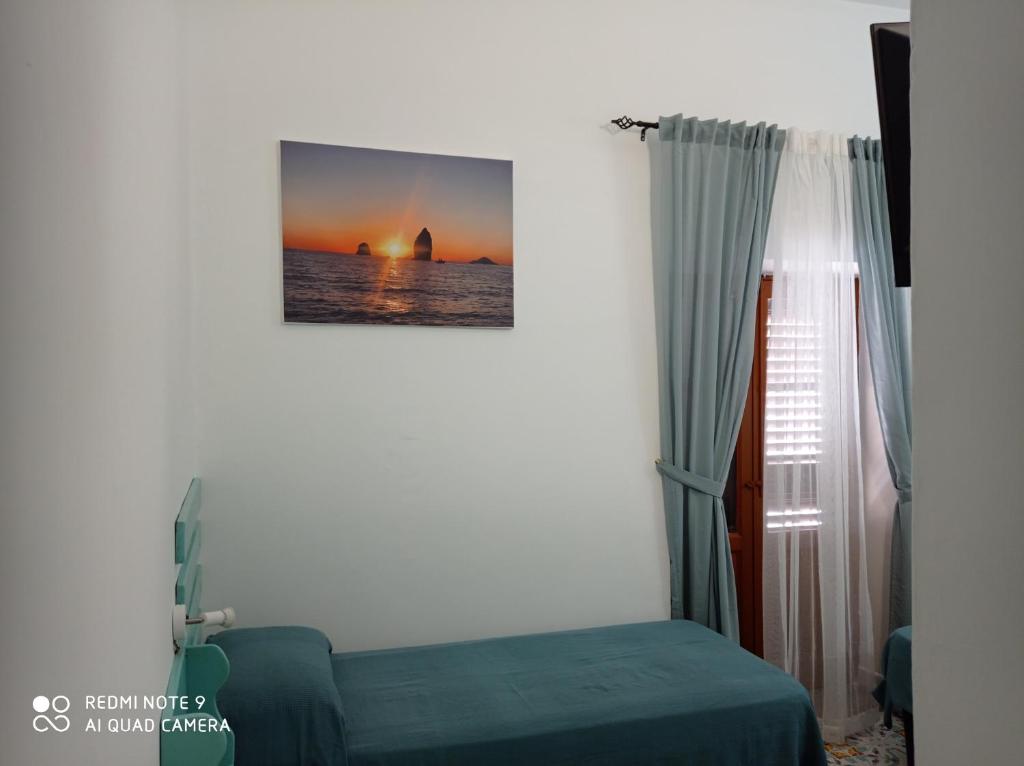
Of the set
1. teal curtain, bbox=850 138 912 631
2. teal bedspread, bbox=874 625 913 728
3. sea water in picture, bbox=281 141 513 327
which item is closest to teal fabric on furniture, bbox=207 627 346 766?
sea water in picture, bbox=281 141 513 327

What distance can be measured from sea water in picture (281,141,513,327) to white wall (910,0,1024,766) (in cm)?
246

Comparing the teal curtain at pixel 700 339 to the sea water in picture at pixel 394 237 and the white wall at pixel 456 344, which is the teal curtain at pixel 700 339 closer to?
the white wall at pixel 456 344

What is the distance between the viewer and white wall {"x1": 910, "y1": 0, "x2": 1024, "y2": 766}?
67cm

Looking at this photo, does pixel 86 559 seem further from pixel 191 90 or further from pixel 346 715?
pixel 191 90

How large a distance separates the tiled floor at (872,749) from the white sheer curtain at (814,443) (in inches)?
2.5

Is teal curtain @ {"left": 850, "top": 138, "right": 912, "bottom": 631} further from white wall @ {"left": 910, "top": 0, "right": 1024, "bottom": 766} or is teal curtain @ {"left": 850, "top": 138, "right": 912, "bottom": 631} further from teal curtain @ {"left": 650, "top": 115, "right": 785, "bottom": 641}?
white wall @ {"left": 910, "top": 0, "right": 1024, "bottom": 766}

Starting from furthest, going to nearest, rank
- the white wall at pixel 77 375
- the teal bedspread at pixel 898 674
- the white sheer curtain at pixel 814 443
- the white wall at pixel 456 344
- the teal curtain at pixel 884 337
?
the teal curtain at pixel 884 337 → the white sheer curtain at pixel 814 443 → the white wall at pixel 456 344 → the teal bedspread at pixel 898 674 → the white wall at pixel 77 375

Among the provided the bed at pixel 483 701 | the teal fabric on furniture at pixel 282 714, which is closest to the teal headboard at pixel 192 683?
the bed at pixel 483 701

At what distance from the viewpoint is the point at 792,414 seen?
139 inches

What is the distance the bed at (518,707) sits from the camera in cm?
214

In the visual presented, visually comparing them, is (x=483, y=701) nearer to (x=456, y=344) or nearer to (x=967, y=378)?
(x=456, y=344)

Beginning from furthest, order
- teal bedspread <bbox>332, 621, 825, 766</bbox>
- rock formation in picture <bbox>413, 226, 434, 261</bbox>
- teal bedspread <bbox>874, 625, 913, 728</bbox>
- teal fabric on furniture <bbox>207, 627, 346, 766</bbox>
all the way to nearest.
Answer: rock formation in picture <bbox>413, 226, 434, 261</bbox>
teal bedspread <bbox>874, 625, 913, 728</bbox>
teal bedspread <bbox>332, 621, 825, 766</bbox>
teal fabric on furniture <bbox>207, 627, 346, 766</bbox>

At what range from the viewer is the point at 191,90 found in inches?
114

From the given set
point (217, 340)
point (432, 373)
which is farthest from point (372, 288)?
point (217, 340)
